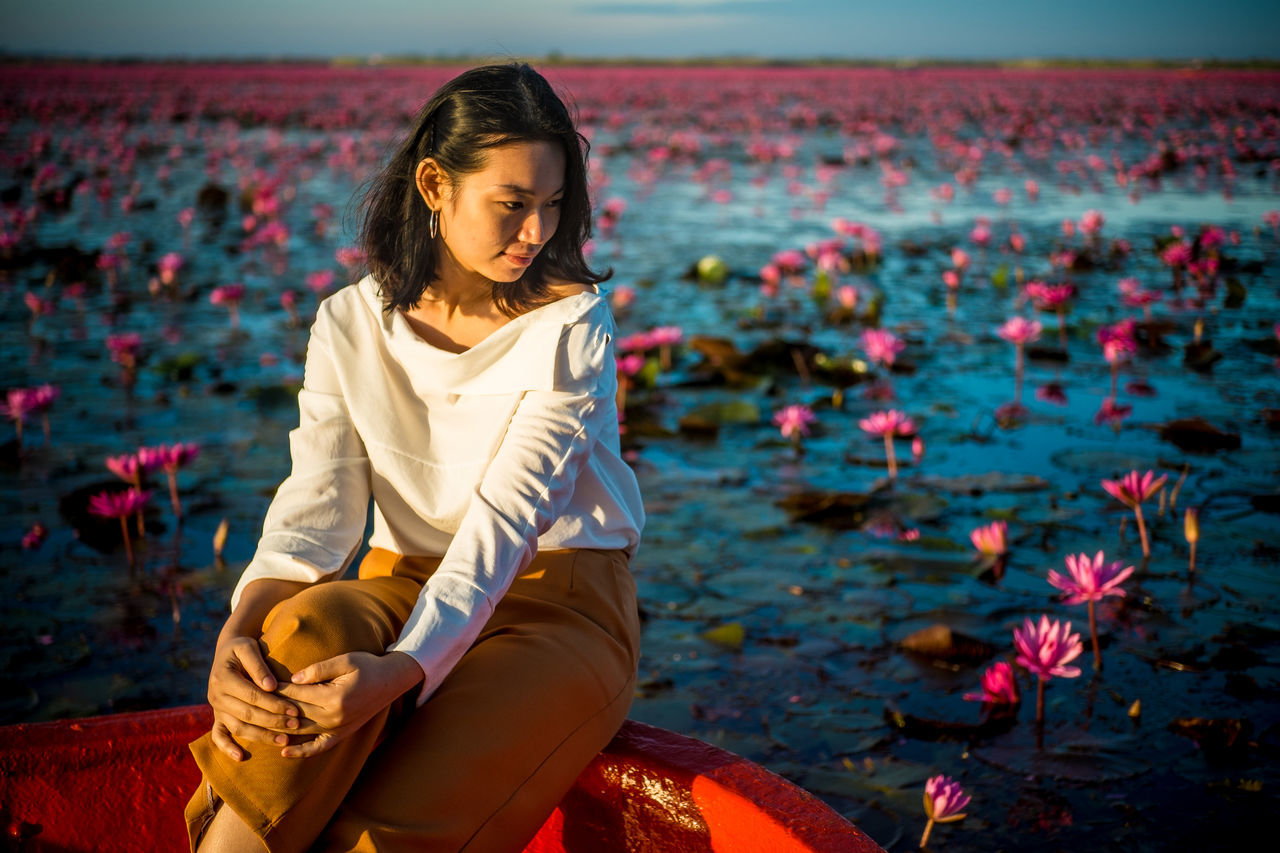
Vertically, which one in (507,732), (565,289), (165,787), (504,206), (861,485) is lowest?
(861,485)

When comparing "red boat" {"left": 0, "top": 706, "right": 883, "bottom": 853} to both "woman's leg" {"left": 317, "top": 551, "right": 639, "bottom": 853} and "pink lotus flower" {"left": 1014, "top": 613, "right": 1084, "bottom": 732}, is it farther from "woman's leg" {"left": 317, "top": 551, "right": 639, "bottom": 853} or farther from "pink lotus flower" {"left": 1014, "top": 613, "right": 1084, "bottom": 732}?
"pink lotus flower" {"left": 1014, "top": 613, "right": 1084, "bottom": 732}

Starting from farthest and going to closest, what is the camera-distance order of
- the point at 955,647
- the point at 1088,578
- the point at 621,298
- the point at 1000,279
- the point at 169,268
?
the point at 1000,279 < the point at 169,268 < the point at 621,298 < the point at 955,647 < the point at 1088,578

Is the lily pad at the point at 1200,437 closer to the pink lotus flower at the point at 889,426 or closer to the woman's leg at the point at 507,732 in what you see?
the pink lotus flower at the point at 889,426

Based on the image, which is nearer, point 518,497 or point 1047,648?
point 518,497

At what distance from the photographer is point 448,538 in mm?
1410

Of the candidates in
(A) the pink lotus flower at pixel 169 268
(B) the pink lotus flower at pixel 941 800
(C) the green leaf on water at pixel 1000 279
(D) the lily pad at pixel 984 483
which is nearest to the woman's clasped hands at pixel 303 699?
(B) the pink lotus flower at pixel 941 800

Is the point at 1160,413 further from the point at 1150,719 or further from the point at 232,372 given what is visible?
the point at 232,372

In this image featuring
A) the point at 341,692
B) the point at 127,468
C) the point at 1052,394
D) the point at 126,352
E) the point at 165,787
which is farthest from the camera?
the point at 126,352

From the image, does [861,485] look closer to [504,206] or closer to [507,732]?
[504,206]

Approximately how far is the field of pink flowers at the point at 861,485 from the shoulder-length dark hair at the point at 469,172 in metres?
0.92

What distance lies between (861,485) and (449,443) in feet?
5.93

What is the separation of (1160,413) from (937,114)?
15.7 m

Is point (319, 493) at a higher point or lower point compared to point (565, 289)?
lower

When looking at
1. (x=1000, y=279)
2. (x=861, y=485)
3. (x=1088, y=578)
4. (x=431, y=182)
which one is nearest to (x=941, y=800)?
(x=1088, y=578)
